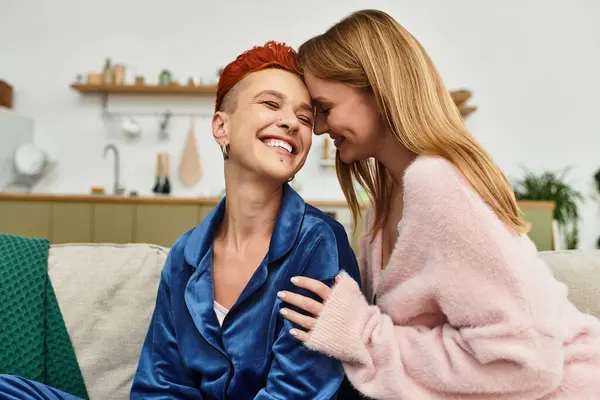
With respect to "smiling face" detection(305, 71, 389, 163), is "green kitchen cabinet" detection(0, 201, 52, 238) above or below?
below

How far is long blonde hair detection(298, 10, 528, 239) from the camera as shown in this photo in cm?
101

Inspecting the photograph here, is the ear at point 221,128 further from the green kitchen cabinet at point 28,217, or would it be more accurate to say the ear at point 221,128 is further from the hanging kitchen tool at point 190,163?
the hanging kitchen tool at point 190,163

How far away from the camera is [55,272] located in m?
1.36

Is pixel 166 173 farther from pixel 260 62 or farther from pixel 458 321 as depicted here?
pixel 458 321

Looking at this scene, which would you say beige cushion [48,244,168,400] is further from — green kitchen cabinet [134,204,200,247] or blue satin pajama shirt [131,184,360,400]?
green kitchen cabinet [134,204,200,247]

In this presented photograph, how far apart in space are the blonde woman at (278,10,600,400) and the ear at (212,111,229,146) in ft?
Answer: 0.75

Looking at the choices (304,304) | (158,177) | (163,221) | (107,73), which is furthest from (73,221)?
(304,304)

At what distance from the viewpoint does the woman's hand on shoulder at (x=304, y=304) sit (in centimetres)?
94

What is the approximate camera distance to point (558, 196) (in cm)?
369

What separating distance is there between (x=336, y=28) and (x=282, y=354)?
0.81m

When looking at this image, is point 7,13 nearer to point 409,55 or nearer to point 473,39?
point 473,39

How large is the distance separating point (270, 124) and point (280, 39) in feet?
11.5

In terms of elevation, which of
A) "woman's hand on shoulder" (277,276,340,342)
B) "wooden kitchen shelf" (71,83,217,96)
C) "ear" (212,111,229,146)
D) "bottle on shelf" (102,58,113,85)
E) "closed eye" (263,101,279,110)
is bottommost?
"woman's hand on shoulder" (277,276,340,342)

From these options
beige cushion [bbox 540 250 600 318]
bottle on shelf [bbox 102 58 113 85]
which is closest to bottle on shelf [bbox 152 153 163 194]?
bottle on shelf [bbox 102 58 113 85]
